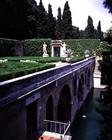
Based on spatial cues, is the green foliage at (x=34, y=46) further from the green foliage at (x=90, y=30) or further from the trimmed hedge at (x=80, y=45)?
the green foliage at (x=90, y=30)

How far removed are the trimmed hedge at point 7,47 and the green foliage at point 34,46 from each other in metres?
5.84

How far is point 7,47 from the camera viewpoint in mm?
44844

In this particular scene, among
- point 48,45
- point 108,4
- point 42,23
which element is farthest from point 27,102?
point 42,23

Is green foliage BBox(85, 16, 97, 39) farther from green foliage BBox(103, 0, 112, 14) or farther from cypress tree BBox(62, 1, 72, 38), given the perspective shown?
green foliage BBox(103, 0, 112, 14)

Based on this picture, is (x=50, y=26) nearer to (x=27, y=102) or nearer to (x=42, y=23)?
(x=42, y=23)

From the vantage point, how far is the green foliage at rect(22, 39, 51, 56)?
178ft

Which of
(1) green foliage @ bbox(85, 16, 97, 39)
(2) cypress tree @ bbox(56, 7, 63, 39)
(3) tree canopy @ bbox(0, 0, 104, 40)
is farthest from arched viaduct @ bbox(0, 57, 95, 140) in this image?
(1) green foliage @ bbox(85, 16, 97, 39)

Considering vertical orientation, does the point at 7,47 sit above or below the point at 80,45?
below

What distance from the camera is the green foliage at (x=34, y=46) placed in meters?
54.3

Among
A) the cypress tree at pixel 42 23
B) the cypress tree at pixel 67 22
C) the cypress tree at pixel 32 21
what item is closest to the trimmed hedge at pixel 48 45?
the cypress tree at pixel 32 21

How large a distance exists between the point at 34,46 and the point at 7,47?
1039 cm

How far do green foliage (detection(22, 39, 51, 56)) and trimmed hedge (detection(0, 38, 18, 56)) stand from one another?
19.2ft

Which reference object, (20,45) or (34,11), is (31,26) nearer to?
(34,11)

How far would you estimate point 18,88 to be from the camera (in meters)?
11.5
